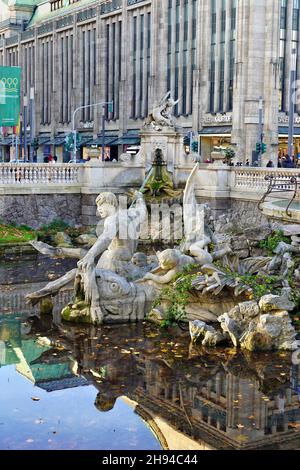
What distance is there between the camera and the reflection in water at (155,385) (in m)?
9.41

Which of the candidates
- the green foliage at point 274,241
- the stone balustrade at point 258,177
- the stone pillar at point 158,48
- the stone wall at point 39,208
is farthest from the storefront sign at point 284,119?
the green foliage at point 274,241

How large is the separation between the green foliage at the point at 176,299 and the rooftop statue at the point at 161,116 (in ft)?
60.8

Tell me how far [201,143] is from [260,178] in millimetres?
34133

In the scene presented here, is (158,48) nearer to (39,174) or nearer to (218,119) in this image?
(218,119)

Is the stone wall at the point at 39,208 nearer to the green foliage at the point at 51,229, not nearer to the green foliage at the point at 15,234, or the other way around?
the green foliage at the point at 51,229

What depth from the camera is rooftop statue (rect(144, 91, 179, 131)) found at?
108 feet

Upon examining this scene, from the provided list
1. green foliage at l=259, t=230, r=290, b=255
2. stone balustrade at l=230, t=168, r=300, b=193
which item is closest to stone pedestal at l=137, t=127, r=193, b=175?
stone balustrade at l=230, t=168, r=300, b=193

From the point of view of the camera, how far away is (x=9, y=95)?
3347 cm

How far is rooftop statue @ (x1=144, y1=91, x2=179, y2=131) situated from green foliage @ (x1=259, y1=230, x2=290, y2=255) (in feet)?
46.8

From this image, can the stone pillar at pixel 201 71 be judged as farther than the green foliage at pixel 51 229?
Yes

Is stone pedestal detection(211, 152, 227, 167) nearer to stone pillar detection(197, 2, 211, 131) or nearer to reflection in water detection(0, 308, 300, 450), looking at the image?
reflection in water detection(0, 308, 300, 450)

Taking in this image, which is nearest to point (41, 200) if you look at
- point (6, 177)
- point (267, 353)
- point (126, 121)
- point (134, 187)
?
point (6, 177)

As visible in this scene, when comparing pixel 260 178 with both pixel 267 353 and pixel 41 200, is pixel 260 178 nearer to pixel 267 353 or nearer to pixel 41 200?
pixel 41 200
